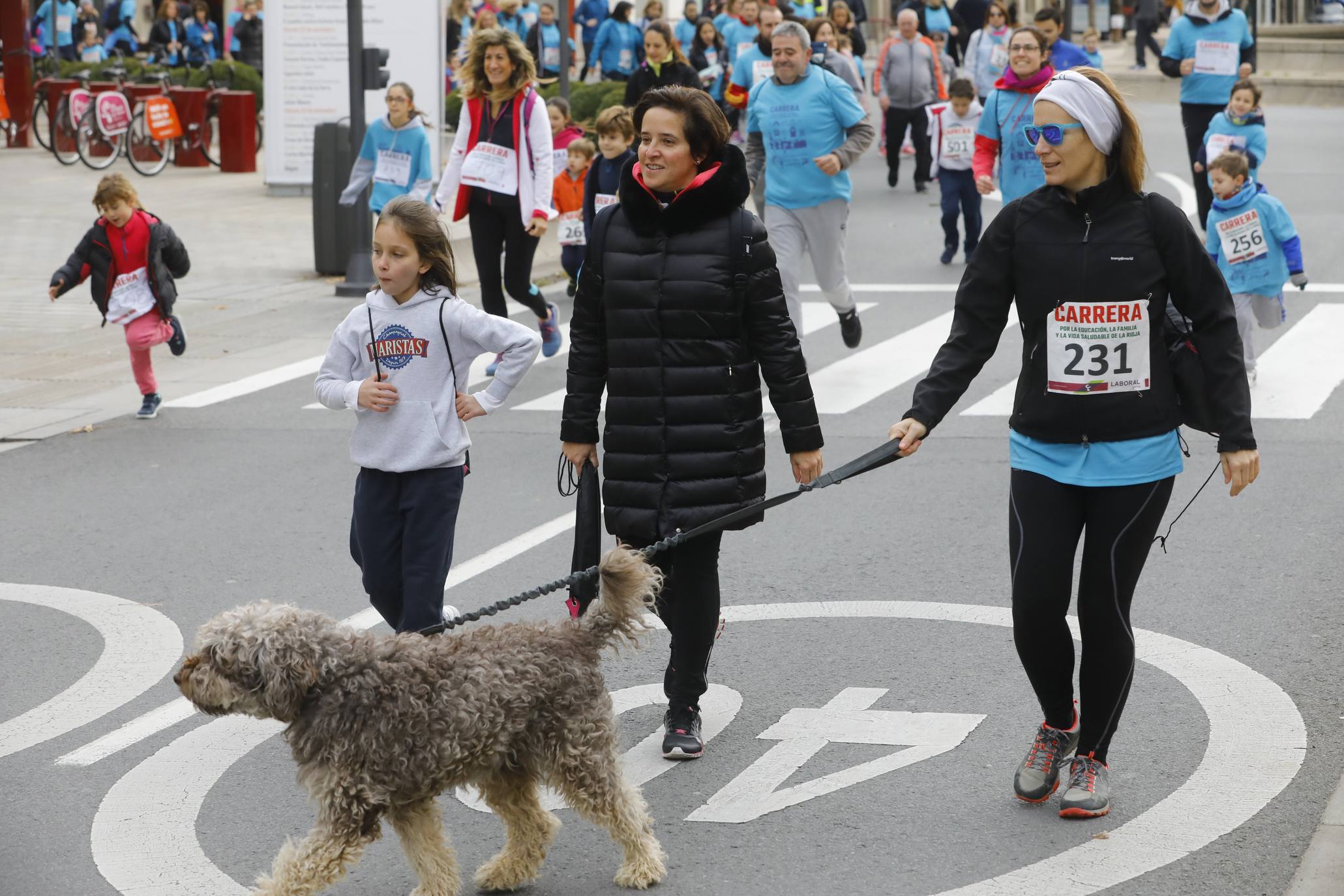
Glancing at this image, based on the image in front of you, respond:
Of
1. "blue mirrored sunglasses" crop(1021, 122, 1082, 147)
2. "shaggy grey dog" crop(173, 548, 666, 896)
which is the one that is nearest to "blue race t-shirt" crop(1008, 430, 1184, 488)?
"blue mirrored sunglasses" crop(1021, 122, 1082, 147)

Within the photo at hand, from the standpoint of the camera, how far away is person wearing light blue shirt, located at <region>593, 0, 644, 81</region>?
28.6m

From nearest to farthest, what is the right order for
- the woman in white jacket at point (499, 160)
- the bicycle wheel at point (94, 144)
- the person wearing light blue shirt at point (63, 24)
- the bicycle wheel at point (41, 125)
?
the woman in white jacket at point (499, 160) → the bicycle wheel at point (94, 144) → the bicycle wheel at point (41, 125) → the person wearing light blue shirt at point (63, 24)

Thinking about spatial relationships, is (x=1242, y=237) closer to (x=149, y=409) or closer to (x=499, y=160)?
(x=499, y=160)

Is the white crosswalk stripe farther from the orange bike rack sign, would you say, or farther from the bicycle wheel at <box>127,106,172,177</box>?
the bicycle wheel at <box>127,106,172,177</box>

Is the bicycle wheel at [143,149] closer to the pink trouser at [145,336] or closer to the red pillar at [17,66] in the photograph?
the red pillar at [17,66]

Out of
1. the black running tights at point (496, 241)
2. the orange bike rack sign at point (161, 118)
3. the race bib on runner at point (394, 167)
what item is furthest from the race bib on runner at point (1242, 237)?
the orange bike rack sign at point (161, 118)

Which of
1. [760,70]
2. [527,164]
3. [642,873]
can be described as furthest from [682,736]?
[760,70]

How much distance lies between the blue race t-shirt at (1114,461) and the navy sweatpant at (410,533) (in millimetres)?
1797

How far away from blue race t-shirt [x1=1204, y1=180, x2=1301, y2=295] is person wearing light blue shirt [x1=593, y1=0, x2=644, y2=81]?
735 inches

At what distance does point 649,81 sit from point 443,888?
14.0 metres

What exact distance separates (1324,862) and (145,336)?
25.7ft

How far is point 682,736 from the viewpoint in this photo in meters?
5.32

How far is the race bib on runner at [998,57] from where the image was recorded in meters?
21.6

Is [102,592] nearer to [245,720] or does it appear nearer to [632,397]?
[245,720]
